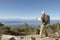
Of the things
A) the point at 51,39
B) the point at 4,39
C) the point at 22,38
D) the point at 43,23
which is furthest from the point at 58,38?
the point at 4,39

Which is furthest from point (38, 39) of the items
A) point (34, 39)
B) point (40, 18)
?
point (40, 18)

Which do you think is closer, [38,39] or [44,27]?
[38,39]

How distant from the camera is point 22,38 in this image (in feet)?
37.6

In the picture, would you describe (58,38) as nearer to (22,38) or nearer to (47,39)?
(47,39)

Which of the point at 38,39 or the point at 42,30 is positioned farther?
the point at 42,30

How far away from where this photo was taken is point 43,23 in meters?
11.4

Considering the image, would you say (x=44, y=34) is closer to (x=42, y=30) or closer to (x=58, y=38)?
(x=42, y=30)

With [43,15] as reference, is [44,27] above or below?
below

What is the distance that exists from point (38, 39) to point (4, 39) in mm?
1896

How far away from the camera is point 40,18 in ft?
37.6

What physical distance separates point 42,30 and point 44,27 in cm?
22

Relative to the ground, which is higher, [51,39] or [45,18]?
[45,18]

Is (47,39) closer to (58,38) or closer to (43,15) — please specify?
(58,38)

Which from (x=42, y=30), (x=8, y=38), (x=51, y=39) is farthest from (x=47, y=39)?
(x=8, y=38)
